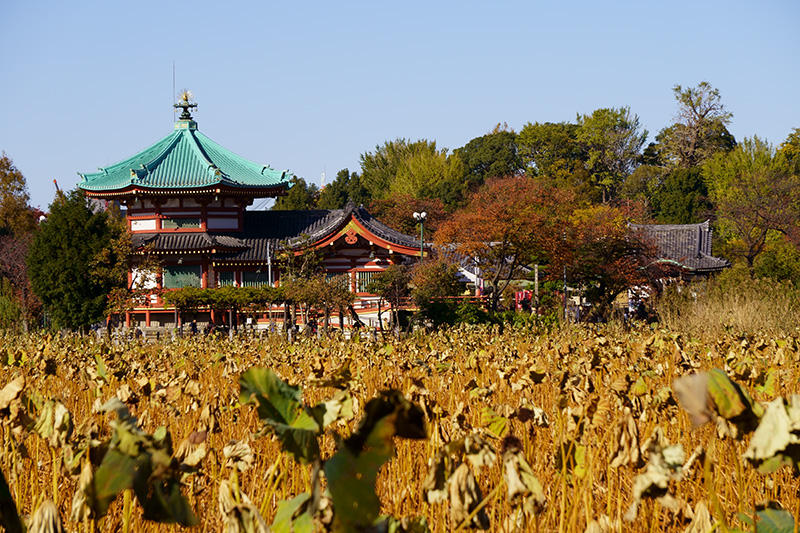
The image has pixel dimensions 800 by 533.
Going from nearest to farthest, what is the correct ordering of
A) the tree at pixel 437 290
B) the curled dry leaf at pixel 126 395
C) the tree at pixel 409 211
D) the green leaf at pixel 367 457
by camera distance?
the green leaf at pixel 367 457 → the curled dry leaf at pixel 126 395 → the tree at pixel 437 290 → the tree at pixel 409 211

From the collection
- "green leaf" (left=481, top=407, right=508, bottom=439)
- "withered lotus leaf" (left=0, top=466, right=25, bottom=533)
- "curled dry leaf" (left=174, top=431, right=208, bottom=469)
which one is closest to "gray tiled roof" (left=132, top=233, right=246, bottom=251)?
"green leaf" (left=481, top=407, right=508, bottom=439)

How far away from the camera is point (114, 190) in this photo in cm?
2059

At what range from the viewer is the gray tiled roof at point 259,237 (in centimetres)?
2006

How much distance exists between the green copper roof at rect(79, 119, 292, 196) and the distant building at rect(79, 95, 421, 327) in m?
0.03

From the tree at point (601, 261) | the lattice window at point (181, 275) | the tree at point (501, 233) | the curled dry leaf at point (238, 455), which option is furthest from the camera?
the lattice window at point (181, 275)

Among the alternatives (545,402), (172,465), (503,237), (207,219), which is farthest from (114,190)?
(172,465)

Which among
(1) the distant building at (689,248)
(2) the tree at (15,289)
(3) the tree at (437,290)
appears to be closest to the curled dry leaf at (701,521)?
(3) the tree at (437,290)

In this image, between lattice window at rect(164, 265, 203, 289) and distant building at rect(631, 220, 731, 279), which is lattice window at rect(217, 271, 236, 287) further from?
distant building at rect(631, 220, 731, 279)

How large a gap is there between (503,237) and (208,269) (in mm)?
8211

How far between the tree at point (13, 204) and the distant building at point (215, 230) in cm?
619

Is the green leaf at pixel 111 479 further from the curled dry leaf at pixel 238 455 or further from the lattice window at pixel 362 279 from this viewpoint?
the lattice window at pixel 362 279

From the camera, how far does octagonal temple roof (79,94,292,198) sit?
20516mm

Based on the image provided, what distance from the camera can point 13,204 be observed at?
27.0 m

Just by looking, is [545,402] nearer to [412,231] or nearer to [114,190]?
[114,190]
